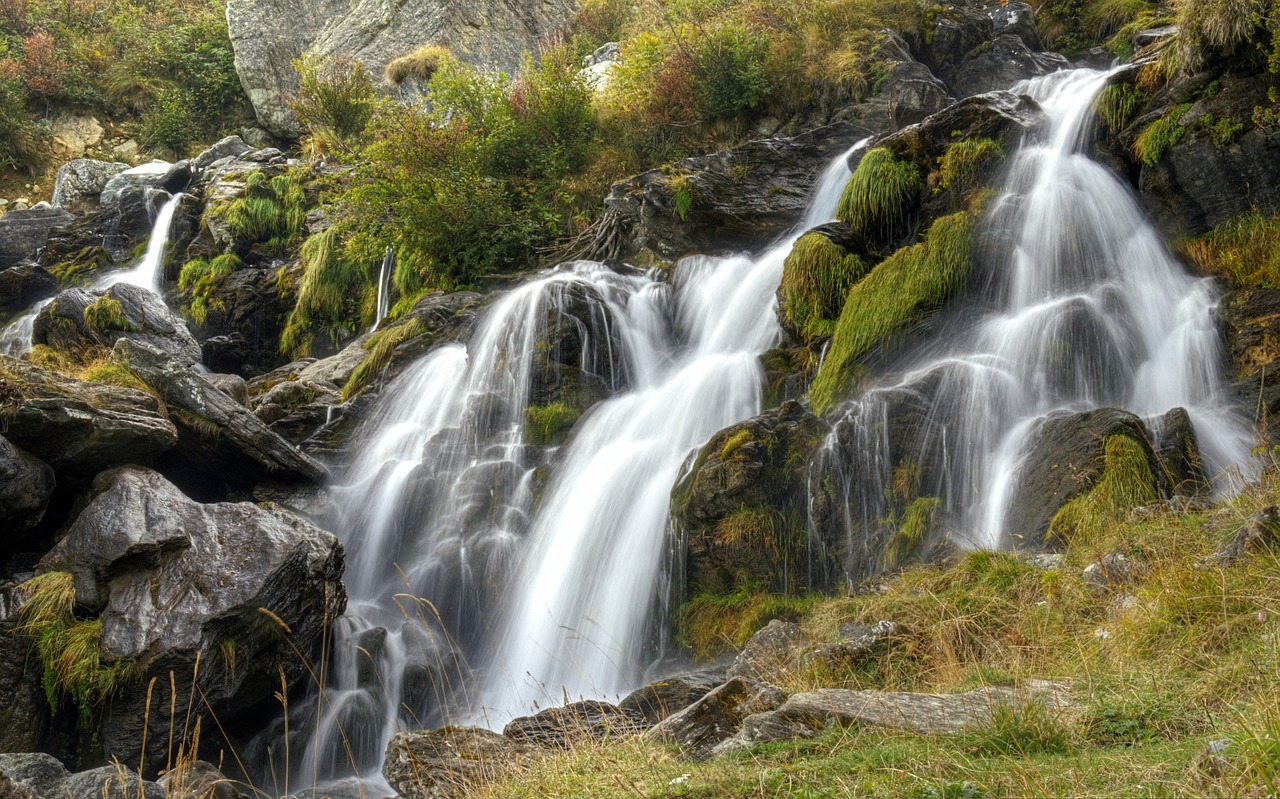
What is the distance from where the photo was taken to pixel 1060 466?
253 inches

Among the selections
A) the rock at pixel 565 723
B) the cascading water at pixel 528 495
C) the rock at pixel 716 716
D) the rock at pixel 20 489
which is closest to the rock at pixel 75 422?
the rock at pixel 20 489

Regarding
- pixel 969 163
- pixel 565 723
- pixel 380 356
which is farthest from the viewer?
pixel 380 356

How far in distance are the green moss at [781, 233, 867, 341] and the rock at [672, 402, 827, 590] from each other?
2441mm

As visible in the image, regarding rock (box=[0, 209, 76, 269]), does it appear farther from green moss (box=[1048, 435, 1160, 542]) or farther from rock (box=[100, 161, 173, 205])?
green moss (box=[1048, 435, 1160, 542])

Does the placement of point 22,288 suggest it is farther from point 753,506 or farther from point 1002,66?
point 1002,66

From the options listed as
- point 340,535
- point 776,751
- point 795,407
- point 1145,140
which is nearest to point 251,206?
point 340,535

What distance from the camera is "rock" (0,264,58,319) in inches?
753

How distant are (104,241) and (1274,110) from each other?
79.0ft

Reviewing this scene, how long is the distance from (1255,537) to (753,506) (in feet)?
13.3

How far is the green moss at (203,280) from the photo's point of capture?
59.9 feet

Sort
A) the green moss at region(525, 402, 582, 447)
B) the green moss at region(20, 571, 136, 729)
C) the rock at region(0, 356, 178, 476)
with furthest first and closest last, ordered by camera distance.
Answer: the green moss at region(525, 402, 582, 447) → the rock at region(0, 356, 178, 476) → the green moss at region(20, 571, 136, 729)

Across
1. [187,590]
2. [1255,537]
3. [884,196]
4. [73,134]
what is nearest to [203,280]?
[187,590]

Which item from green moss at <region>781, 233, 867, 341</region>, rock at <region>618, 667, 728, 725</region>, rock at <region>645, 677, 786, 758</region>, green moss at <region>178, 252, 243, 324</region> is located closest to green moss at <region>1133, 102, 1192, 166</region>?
green moss at <region>781, 233, 867, 341</region>

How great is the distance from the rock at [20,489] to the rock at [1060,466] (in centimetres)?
817
